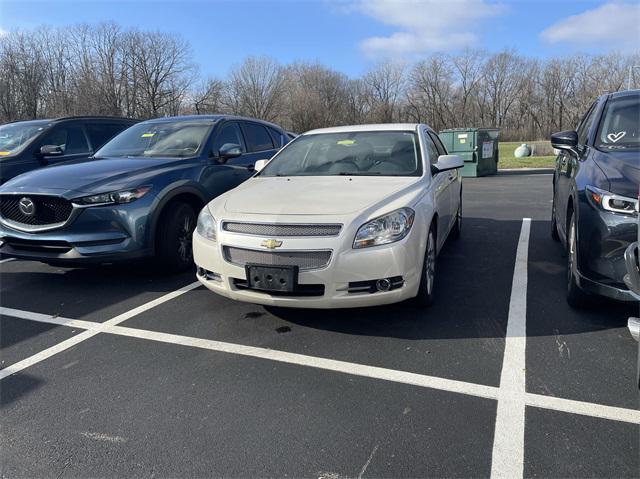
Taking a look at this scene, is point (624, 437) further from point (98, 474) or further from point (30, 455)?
point (30, 455)

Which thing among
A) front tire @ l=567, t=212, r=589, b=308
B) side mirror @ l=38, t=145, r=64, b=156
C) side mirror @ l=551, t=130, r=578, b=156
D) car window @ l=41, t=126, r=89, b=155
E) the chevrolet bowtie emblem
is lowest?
front tire @ l=567, t=212, r=589, b=308

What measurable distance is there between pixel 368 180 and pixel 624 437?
2.60 metres

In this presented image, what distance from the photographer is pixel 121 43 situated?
59406mm

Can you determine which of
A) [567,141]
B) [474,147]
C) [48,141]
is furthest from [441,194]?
[474,147]

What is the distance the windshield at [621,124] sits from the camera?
3.91 metres

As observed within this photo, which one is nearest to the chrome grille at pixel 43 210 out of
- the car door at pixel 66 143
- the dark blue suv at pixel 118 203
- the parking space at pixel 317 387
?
the dark blue suv at pixel 118 203

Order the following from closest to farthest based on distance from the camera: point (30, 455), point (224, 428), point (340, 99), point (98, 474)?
1. point (98, 474)
2. point (30, 455)
3. point (224, 428)
4. point (340, 99)

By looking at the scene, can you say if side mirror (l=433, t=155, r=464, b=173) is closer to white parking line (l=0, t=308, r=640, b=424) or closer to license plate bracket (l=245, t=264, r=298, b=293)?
license plate bracket (l=245, t=264, r=298, b=293)

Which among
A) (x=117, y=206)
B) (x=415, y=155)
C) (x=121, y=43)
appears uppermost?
(x=121, y=43)

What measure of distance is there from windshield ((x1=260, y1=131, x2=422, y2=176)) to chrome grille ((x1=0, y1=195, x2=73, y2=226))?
77.0 inches

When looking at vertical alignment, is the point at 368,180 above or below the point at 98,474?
above

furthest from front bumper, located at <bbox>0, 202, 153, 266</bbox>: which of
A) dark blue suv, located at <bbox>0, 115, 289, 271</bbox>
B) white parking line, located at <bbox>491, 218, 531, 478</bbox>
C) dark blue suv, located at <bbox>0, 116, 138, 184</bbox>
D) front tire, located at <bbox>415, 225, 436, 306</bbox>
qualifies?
white parking line, located at <bbox>491, 218, 531, 478</bbox>

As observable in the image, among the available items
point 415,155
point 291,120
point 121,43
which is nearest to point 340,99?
point 291,120

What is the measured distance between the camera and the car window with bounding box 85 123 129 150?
7.76 m
